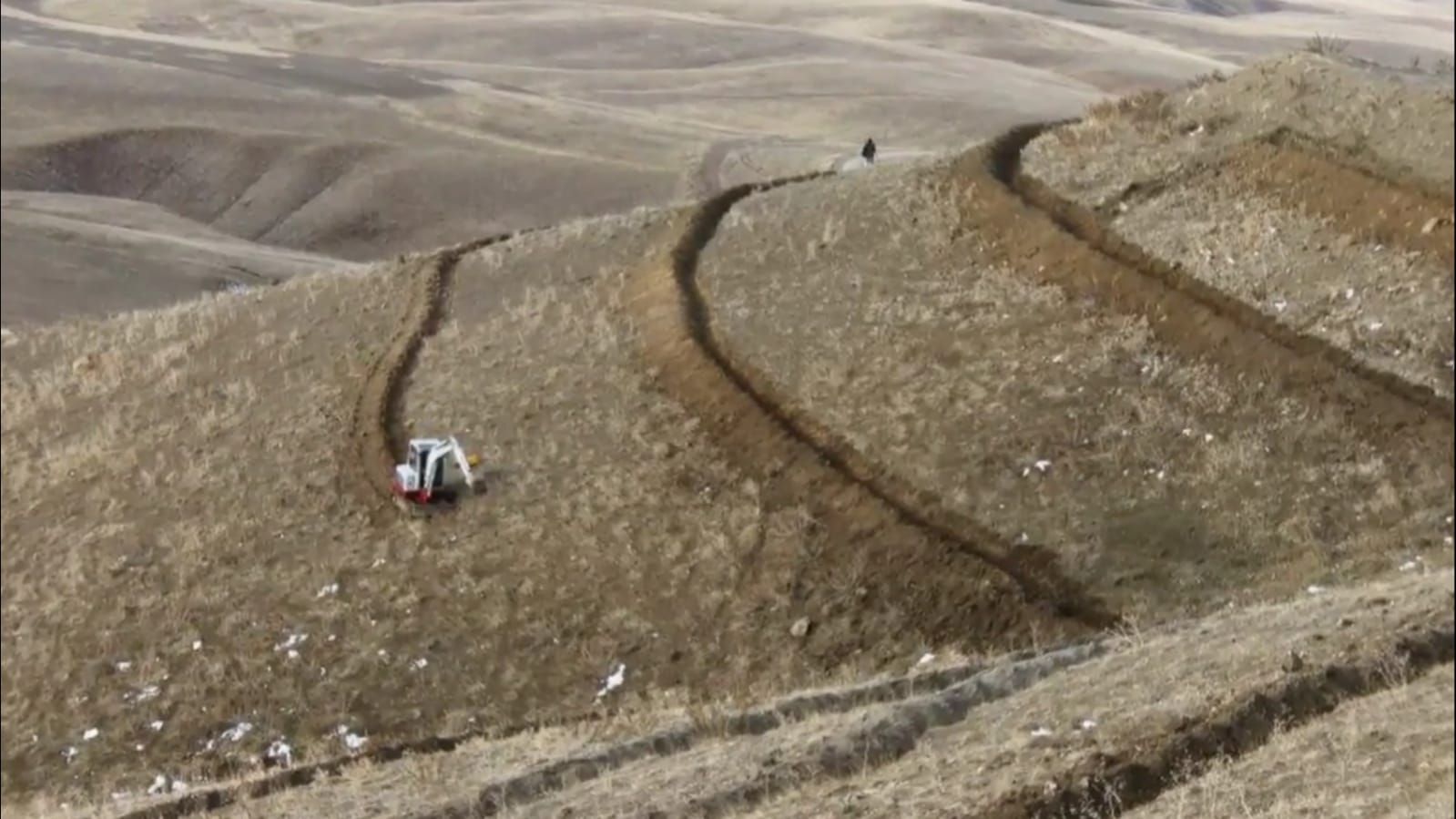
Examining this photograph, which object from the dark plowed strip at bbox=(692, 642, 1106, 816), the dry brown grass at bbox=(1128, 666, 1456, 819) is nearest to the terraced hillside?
the dark plowed strip at bbox=(692, 642, 1106, 816)

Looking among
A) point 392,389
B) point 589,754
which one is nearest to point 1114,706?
point 589,754

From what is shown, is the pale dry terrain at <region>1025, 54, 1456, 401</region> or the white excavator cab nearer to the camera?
the pale dry terrain at <region>1025, 54, 1456, 401</region>

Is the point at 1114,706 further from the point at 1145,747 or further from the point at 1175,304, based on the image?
the point at 1175,304

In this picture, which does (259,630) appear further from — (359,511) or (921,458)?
(921,458)

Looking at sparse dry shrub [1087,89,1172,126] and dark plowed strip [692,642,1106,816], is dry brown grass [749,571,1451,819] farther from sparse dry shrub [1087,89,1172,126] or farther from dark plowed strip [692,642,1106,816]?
sparse dry shrub [1087,89,1172,126]

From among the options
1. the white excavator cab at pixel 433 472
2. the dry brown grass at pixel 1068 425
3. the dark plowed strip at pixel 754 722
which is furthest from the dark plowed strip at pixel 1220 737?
the white excavator cab at pixel 433 472

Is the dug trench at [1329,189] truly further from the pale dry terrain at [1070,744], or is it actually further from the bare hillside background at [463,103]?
the pale dry terrain at [1070,744]
